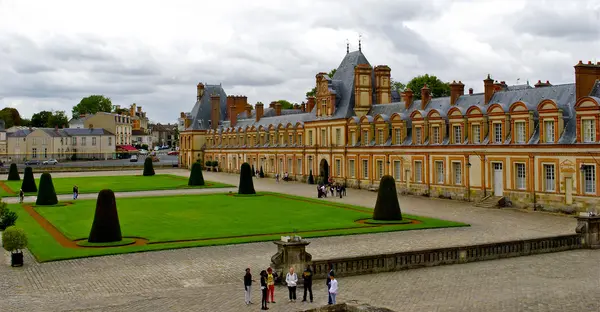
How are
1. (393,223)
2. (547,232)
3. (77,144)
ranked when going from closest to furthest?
1. (547,232)
2. (393,223)
3. (77,144)

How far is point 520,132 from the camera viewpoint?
39.3m

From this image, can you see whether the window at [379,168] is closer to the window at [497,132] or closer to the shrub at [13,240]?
the window at [497,132]

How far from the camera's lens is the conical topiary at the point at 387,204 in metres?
32.0

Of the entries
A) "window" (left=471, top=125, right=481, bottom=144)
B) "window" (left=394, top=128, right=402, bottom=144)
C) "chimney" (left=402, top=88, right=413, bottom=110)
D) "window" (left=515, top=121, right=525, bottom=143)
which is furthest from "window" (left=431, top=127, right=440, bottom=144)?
"window" (left=515, top=121, right=525, bottom=143)

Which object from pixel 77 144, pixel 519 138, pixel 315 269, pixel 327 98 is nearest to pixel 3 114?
pixel 77 144

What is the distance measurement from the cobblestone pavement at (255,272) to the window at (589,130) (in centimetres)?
1097

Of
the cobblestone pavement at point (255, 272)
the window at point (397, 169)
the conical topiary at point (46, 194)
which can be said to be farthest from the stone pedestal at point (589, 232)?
the conical topiary at point (46, 194)

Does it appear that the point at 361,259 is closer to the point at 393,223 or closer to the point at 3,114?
the point at 393,223

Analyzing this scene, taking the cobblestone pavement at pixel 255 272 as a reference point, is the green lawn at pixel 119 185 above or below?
above

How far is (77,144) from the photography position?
116750mm

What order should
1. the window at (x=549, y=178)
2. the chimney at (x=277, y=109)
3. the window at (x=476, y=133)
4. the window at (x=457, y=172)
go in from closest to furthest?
the window at (x=549, y=178) < the window at (x=476, y=133) < the window at (x=457, y=172) < the chimney at (x=277, y=109)

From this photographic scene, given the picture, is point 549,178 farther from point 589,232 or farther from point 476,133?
point 589,232

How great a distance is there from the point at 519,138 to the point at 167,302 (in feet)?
94.3

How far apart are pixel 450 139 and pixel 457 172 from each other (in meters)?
2.38
